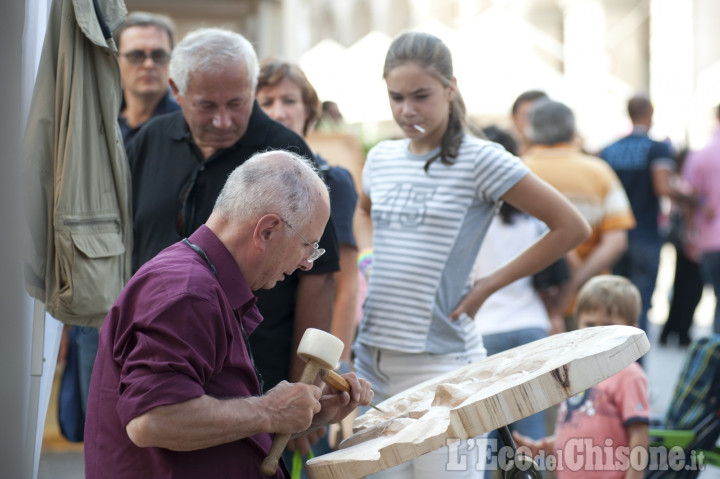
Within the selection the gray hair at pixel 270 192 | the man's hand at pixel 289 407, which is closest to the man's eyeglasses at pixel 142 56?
the gray hair at pixel 270 192

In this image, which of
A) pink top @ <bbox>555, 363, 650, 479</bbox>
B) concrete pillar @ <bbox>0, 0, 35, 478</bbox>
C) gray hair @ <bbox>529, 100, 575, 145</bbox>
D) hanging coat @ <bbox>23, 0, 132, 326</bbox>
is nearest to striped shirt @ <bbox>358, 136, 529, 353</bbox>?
pink top @ <bbox>555, 363, 650, 479</bbox>

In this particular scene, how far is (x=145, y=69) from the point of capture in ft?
13.5

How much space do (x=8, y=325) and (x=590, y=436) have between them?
7.38ft

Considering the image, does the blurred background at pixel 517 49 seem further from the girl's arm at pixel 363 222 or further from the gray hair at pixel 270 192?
the gray hair at pixel 270 192

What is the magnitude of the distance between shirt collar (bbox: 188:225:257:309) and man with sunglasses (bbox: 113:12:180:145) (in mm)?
2161

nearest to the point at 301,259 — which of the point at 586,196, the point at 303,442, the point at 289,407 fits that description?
the point at 289,407

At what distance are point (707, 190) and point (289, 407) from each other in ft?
19.3

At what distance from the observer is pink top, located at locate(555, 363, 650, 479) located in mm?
3340

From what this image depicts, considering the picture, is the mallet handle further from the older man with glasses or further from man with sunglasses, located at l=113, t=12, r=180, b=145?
man with sunglasses, located at l=113, t=12, r=180, b=145

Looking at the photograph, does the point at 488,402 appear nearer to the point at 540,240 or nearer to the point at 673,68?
the point at 540,240

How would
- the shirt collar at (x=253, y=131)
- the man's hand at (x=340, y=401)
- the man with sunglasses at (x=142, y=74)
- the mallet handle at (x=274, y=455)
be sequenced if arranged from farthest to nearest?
the man with sunglasses at (x=142, y=74) → the shirt collar at (x=253, y=131) → the man's hand at (x=340, y=401) → the mallet handle at (x=274, y=455)

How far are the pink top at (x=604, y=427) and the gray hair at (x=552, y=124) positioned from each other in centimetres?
179

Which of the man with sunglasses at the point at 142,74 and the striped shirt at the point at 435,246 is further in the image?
the man with sunglasses at the point at 142,74

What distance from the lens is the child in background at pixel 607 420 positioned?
334cm
